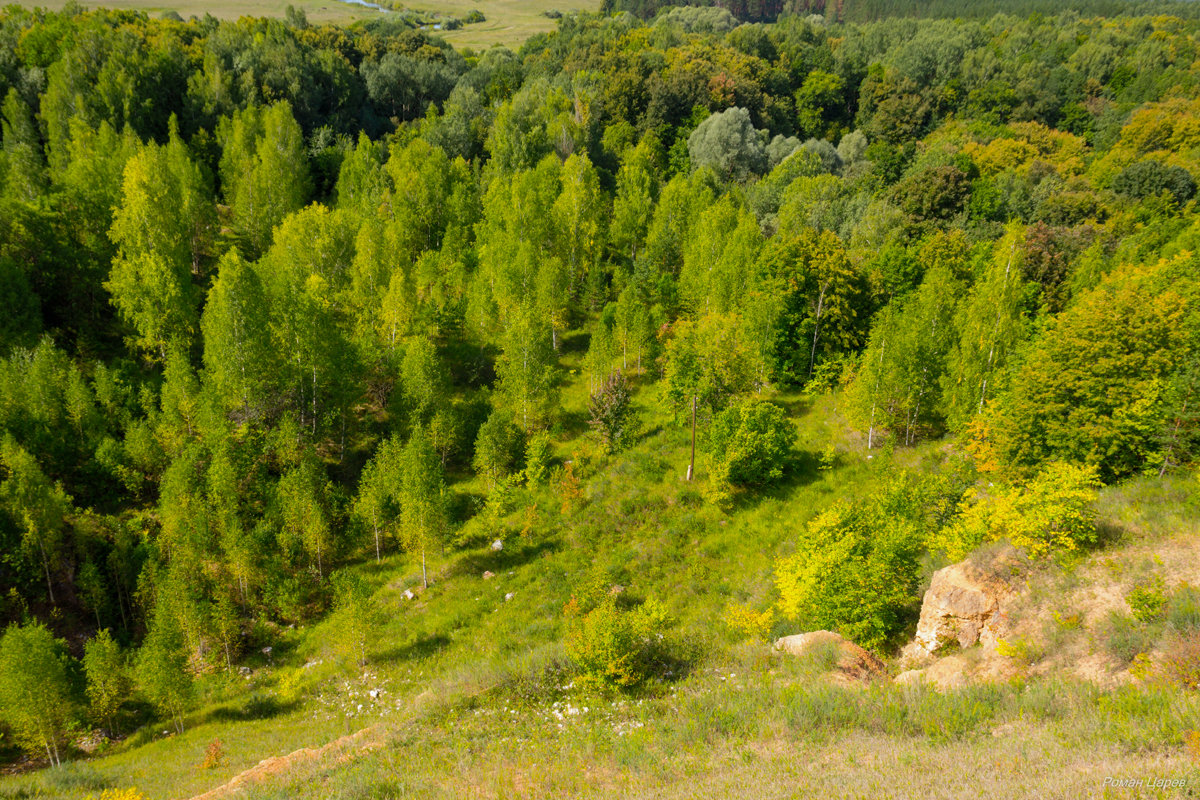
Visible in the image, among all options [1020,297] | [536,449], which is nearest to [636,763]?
[536,449]

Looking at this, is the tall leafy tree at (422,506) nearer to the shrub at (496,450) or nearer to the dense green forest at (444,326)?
the dense green forest at (444,326)

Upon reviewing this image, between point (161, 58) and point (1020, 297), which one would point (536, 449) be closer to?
point (1020, 297)

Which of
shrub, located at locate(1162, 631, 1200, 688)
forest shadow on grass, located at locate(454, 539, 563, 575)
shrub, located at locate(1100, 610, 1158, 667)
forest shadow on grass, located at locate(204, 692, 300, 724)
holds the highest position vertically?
shrub, located at locate(1162, 631, 1200, 688)

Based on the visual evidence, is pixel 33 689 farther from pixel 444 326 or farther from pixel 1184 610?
pixel 1184 610

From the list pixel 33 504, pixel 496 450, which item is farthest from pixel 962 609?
pixel 33 504

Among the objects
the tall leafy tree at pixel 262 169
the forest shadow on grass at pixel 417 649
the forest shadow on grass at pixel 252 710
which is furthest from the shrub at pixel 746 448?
the tall leafy tree at pixel 262 169

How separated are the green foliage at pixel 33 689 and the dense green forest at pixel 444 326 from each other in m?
0.14

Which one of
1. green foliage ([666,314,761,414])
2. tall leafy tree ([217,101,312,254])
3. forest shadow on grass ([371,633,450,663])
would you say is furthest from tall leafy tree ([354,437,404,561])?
tall leafy tree ([217,101,312,254])

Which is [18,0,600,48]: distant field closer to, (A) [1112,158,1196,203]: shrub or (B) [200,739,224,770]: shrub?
(A) [1112,158,1196,203]: shrub

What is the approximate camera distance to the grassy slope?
15.5m

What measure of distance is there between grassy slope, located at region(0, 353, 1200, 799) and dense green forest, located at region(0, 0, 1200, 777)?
2.38 meters

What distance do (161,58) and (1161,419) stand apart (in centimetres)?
10373

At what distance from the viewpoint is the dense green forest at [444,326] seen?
31.5m

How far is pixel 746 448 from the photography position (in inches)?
1658
